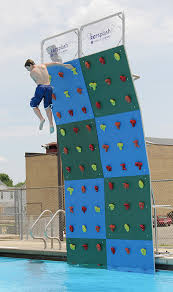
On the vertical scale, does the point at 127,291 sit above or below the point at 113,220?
below

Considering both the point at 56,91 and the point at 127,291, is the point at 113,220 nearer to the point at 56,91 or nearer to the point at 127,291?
the point at 127,291

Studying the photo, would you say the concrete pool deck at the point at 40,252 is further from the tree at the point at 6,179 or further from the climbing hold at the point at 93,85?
the tree at the point at 6,179

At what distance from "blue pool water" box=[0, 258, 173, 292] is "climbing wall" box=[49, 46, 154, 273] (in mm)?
432

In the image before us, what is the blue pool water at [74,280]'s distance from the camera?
1070 cm

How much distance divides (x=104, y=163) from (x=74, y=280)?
9.69ft

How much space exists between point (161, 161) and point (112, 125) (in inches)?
1195

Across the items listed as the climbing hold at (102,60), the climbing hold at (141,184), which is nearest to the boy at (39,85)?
the climbing hold at (102,60)

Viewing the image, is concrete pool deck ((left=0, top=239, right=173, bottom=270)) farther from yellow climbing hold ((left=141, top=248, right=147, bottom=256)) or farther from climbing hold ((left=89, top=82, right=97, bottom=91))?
climbing hold ((left=89, top=82, right=97, bottom=91))

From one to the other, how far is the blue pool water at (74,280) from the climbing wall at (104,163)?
1.42 feet

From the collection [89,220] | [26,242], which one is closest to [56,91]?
[89,220]

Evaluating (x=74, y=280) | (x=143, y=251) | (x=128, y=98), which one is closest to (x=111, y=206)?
(x=143, y=251)

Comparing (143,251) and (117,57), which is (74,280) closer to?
(143,251)

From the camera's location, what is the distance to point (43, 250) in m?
15.3

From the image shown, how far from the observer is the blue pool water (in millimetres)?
10695
